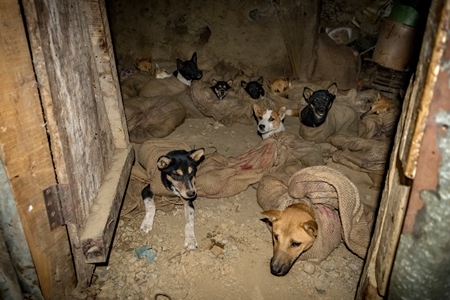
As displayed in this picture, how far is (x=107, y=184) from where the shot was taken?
3.09 metres

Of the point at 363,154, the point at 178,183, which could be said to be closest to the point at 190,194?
the point at 178,183

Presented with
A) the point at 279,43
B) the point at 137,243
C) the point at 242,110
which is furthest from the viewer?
the point at 279,43

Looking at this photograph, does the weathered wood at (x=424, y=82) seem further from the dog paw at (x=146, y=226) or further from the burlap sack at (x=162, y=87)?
the burlap sack at (x=162, y=87)

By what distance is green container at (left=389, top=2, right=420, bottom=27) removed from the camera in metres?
6.74

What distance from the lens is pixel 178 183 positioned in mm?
4199

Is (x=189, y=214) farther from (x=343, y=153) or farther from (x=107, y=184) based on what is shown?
(x=343, y=153)

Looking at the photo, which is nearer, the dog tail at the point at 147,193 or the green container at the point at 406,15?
the dog tail at the point at 147,193

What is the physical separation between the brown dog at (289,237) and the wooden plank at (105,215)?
57.7 inches

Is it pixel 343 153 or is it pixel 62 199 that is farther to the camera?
pixel 343 153

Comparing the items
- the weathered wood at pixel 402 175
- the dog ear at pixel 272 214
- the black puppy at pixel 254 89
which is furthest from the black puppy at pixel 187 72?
the weathered wood at pixel 402 175

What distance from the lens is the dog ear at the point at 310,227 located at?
3333 mm

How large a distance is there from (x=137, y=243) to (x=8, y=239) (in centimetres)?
189

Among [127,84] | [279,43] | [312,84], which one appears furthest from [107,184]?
[279,43]

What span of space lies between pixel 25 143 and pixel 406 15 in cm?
721
